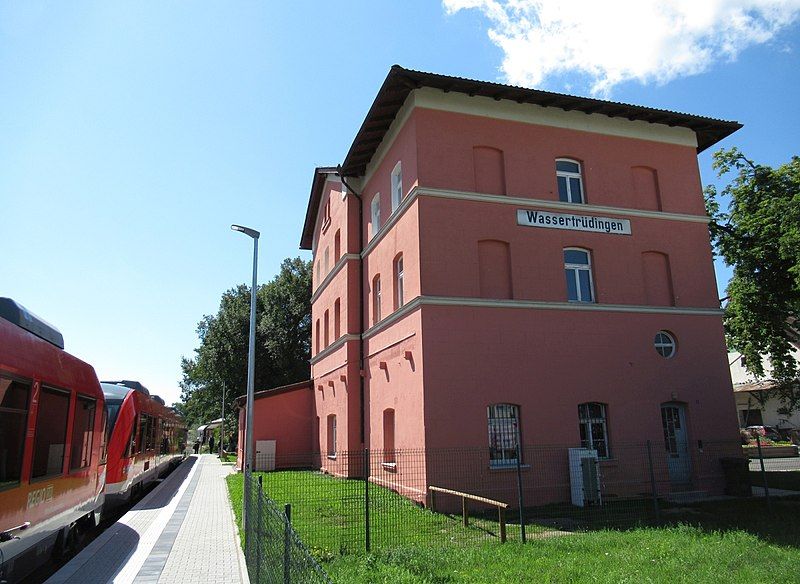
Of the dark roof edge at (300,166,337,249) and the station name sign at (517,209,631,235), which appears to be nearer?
the station name sign at (517,209,631,235)

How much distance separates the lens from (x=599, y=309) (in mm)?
16125

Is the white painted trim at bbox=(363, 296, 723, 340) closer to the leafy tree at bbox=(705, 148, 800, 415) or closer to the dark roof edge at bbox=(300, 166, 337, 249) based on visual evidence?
the leafy tree at bbox=(705, 148, 800, 415)

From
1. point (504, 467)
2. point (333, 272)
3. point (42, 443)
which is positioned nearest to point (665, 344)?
point (504, 467)

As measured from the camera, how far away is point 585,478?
46.3 feet

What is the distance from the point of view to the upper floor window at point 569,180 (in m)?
17.2

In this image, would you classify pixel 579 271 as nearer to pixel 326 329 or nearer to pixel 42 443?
pixel 326 329

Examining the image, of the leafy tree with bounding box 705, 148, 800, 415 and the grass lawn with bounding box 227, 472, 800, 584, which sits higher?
the leafy tree with bounding box 705, 148, 800, 415

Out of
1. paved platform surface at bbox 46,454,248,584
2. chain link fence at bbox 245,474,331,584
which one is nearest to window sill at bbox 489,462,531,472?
paved platform surface at bbox 46,454,248,584

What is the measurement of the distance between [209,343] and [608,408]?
34142mm

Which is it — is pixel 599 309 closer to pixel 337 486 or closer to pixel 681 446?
pixel 681 446

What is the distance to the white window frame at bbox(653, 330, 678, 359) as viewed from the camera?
655 inches

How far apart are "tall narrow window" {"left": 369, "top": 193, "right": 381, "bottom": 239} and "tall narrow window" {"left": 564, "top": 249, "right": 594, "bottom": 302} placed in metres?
6.64

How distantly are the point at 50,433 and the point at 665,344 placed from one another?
15528mm

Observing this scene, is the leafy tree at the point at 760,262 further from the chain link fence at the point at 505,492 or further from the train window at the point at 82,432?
the train window at the point at 82,432
